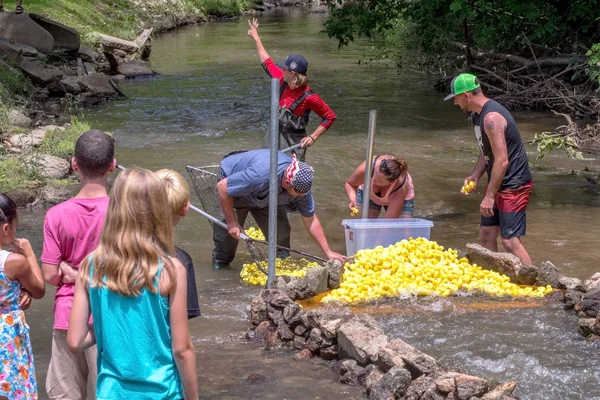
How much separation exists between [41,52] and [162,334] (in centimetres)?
1697

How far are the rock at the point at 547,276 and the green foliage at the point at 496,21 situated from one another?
8.09 metres

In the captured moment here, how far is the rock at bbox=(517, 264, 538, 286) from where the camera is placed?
6.90 meters

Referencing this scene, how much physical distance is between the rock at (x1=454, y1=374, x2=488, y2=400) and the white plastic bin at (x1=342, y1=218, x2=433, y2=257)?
2353 mm

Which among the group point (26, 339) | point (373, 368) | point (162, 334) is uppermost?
point (162, 334)

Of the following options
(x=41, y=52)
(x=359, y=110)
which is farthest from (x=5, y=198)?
(x=41, y=52)

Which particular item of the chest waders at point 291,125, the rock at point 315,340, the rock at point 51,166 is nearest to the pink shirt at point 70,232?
the rock at point 315,340

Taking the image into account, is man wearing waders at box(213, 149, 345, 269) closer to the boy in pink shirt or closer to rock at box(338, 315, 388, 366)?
rock at box(338, 315, 388, 366)

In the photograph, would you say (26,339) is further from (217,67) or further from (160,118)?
(217,67)

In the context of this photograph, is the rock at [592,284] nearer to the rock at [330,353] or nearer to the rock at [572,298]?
the rock at [572,298]

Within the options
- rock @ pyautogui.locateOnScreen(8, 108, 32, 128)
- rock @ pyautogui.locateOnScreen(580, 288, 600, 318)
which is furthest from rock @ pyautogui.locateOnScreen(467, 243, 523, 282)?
rock @ pyautogui.locateOnScreen(8, 108, 32, 128)

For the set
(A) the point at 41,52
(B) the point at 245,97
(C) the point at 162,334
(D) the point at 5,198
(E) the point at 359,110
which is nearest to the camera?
(C) the point at 162,334

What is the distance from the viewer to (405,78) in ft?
67.4

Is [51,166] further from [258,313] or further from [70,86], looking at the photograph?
[70,86]

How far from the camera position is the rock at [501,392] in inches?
188
